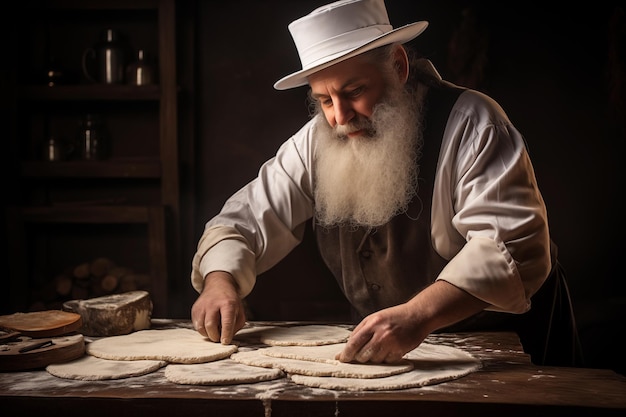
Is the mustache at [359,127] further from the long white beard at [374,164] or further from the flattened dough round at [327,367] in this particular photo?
the flattened dough round at [327,367]

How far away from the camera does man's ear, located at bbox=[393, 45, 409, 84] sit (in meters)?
2.91

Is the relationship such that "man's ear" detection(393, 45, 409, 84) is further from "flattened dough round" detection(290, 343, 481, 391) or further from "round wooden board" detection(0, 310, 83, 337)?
"round wooden board" detection(0, 310, 83, 337)

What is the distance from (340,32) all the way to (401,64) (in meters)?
0.32

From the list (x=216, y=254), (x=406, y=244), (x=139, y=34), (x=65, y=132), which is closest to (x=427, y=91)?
(x=406, y=244)

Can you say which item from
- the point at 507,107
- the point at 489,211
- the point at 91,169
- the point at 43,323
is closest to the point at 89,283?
the point at 91,169

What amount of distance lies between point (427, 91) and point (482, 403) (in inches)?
59.1

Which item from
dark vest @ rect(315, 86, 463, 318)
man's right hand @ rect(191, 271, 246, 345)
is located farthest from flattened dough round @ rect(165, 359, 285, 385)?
dark vest @ rect(315, 86, 463, 318)

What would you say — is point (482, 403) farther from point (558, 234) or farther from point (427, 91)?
point (558, 234)

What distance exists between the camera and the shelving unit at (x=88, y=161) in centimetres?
433

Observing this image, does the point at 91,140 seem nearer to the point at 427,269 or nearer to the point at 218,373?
the point at 427,269

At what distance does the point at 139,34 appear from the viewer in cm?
459

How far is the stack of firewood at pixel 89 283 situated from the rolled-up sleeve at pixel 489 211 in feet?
7.76

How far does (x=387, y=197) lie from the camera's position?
9.46 feet

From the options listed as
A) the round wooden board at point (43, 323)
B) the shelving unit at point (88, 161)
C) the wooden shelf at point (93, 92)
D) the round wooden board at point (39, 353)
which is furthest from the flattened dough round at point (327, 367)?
the wooden shelf at point (93, 92)
